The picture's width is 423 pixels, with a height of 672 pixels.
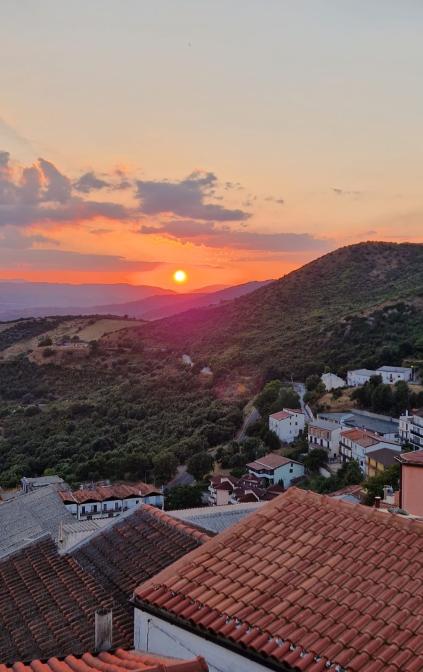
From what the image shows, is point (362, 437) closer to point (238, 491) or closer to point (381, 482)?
point (238, 491)

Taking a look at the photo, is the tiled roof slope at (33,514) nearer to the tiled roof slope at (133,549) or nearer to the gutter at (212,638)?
the tiled roof slope at (133,549)

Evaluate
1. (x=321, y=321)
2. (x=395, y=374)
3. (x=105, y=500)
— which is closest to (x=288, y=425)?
(x=395, y=374)

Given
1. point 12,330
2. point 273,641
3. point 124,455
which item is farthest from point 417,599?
point 12,330

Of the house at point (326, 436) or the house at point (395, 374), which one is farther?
the house at point (395, 374)

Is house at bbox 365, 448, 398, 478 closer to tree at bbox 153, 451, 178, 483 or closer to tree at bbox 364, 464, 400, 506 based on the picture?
tree at bbox 364, 464, 400, 506

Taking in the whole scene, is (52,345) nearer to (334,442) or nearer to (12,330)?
(12,330)

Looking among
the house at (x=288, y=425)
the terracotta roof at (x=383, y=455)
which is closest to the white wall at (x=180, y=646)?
the terracotta roof at (x=383, y=455)
